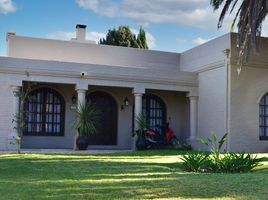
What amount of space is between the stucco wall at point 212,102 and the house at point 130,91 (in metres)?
0.04

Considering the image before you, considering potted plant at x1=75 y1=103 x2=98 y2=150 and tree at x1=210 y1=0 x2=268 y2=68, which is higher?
tree at x1=210 y1=0 x2=268 y2=68

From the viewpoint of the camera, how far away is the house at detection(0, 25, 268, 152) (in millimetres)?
16625

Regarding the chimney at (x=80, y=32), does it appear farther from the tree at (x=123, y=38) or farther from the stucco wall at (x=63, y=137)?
the tree at (x=123, y=38)

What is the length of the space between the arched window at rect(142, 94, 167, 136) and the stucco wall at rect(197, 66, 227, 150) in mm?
2063

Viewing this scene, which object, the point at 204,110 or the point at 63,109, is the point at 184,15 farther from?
the point at 63,109

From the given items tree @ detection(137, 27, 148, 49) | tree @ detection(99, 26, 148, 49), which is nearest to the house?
tree @ detection(99, 26, 148, 49)

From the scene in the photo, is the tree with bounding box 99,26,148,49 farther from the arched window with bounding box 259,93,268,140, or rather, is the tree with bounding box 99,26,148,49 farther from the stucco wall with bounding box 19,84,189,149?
the arched window with bounding box 259,93,268,140

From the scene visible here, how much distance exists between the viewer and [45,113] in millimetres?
18297

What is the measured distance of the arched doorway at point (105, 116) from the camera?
19.0 metres

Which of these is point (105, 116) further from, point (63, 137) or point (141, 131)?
point (141, 131)

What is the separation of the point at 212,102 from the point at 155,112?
327 cm

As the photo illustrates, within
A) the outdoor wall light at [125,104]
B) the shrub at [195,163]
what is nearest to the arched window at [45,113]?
the outdoor wall light at [125,104]

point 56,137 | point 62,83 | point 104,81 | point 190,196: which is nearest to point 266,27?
point 104,81

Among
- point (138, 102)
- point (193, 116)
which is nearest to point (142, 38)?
point (193, 116)
